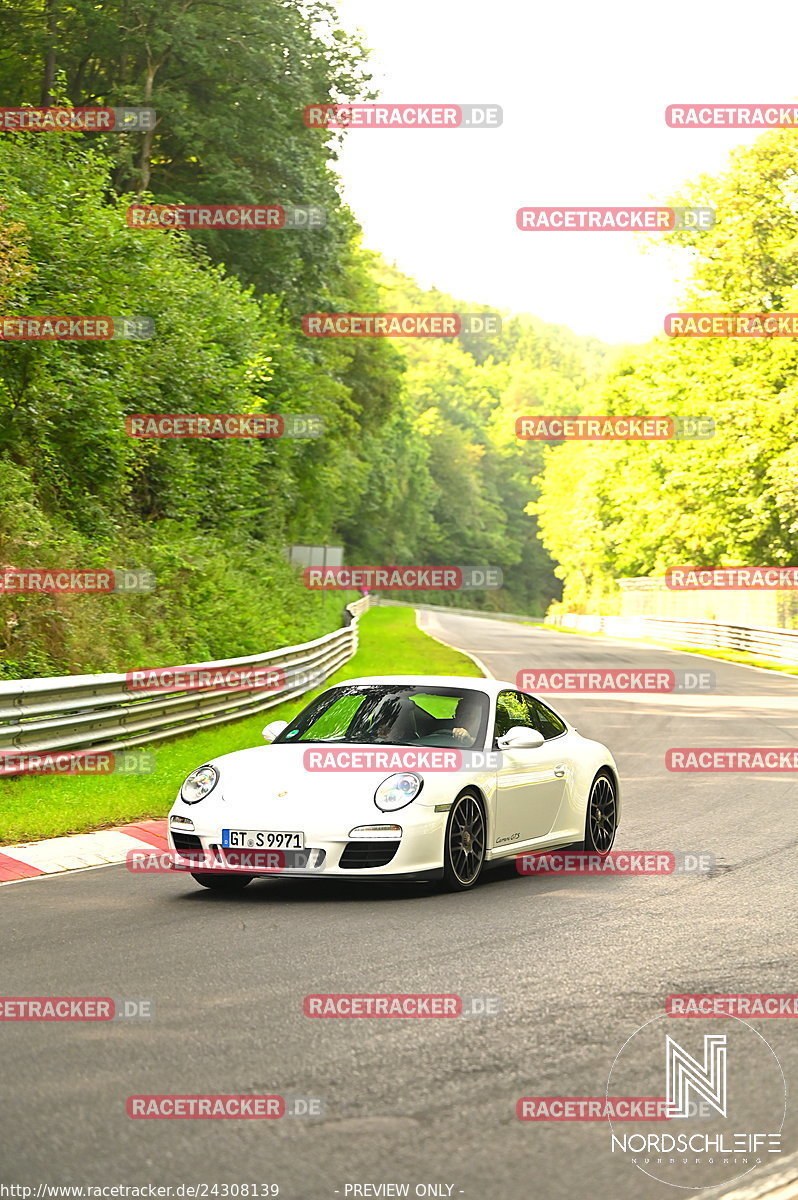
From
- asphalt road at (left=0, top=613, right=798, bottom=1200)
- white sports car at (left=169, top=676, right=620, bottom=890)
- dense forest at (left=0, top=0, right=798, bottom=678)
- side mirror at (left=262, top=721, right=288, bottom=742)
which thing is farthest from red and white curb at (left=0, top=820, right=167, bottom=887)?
dense forest at (left=0, top=0, right=798, bottom=678)

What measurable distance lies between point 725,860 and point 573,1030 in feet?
17.2

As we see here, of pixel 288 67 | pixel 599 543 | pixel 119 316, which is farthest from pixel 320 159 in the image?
pixel 599 543

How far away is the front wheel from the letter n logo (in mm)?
5159

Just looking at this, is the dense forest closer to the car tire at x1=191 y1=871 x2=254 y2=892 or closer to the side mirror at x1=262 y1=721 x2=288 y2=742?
the side mirror at x1=262 y1=721 x2=288 y2=742

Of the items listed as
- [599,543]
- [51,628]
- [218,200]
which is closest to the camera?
[51,628]

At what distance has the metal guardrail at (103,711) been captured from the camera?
13.1 meters

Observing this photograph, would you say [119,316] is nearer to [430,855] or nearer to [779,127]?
[430,855]

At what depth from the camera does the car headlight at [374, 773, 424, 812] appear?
9.00 meters

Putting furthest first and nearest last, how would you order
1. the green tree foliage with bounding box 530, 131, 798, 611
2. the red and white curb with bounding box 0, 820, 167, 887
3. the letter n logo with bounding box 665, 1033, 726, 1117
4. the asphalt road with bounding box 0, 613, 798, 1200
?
the green tree foliage with bounding box 530, 131, 798, 611 → the red and white curb with bounding box 0, 820, 167, 887 → the letter n logo with bounding box 665, 1033, 726, 1117 → the asphalt road with bounding box 0, 613, 798, 1200

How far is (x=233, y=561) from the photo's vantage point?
105 ft

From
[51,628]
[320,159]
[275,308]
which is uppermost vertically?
[320,159]

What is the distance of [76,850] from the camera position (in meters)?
10.9

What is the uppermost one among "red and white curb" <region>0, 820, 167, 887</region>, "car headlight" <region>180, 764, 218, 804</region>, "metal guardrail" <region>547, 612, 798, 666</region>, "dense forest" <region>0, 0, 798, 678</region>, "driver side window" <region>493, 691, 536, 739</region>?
"dense forest" <region>0, 0, 798, 678</region>

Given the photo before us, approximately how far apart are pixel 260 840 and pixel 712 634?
144 ft
